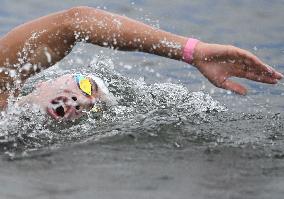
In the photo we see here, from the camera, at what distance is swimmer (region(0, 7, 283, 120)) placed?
13.8 feet

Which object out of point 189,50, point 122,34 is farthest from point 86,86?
point 189,50

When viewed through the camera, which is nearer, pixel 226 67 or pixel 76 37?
pixel 226 67

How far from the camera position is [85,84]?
5477 millimetres

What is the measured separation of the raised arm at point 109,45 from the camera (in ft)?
13.8

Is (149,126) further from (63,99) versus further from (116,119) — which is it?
(63,99)

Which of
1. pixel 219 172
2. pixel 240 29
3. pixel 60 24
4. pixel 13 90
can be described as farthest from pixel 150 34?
pixel 240 29

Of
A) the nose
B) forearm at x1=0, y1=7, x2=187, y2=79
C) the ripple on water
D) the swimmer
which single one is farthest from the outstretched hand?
the nose

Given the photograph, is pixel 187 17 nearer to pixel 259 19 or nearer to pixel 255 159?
pixel 259 19

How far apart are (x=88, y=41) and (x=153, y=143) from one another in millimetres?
778

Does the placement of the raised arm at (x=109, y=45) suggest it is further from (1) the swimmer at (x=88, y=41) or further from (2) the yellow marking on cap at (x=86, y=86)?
(2) the yellow marking on cap at (x=86, y=86)

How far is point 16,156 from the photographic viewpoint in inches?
169

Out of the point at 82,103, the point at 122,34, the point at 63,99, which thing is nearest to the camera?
the point at 122,34

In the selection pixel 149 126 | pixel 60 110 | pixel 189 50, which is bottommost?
pixel 149 126

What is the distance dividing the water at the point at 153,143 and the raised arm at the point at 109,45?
481 millimetres
